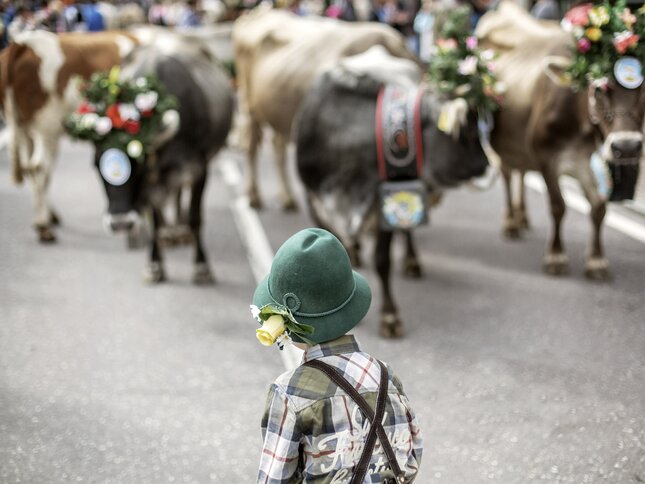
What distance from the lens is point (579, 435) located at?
4344 mm

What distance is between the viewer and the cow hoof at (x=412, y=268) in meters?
6.86

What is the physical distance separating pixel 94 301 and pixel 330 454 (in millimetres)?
4488

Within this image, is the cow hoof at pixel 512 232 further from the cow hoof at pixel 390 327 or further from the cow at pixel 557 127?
the cow hoof at pixel 390 327

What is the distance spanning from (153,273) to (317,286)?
183 inches

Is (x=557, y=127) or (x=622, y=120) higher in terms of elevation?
(x=622, y=120)

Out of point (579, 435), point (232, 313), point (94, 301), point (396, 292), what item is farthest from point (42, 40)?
point (579, 435)

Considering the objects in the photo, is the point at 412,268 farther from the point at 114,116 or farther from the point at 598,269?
the point at 114,116

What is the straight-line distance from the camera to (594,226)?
6.55 m

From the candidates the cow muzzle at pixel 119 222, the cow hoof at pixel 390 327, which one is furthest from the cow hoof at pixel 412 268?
the cow muzzle at pixel 119 222

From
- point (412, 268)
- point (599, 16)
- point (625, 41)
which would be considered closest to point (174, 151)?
point (412, 268)

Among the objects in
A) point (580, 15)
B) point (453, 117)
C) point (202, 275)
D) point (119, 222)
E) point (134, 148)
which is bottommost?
point (202, 275)

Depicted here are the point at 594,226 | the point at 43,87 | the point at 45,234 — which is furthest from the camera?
the point at 45,234

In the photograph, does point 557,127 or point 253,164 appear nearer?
point 557,127

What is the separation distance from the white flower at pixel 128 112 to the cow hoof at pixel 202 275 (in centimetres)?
139
